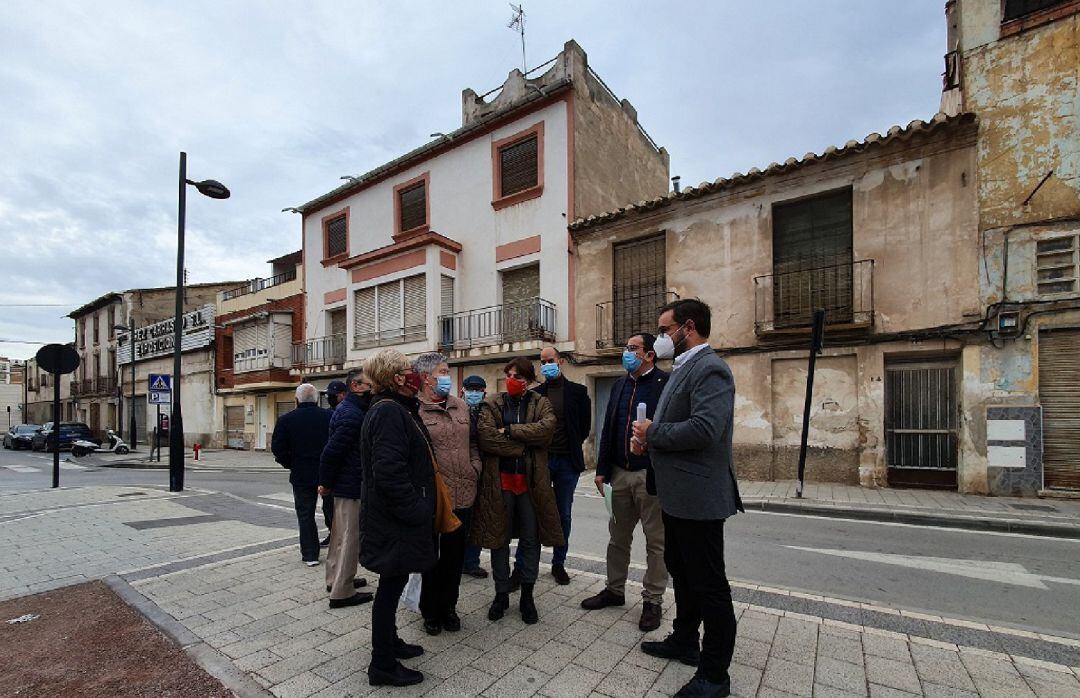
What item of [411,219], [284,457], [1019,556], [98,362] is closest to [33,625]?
[284,457]

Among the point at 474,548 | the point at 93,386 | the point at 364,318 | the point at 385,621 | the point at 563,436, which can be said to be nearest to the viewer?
the point at 385,621

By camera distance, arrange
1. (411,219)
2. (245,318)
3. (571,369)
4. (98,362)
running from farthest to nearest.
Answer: (98,362) → (245,318) → (411,219) → (571,369)

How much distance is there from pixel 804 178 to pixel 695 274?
9.48ft

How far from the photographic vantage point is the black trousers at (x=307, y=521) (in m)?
4.84

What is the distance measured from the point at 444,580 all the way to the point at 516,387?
1387 millimetres

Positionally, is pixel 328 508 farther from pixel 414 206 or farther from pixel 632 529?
pixel 414 206

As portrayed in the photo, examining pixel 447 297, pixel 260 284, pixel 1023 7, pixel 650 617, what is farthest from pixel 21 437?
pixel 1023 7

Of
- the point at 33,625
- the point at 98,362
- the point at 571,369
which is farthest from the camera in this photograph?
the point at 98,362

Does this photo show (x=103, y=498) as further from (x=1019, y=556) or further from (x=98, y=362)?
(x=98, y=362)

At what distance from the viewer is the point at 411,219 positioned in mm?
17688

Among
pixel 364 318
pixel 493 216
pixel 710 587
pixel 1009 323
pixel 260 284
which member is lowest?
pixel 710 587

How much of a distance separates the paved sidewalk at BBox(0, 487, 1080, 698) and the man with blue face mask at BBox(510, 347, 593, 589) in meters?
0.45

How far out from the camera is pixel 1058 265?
27.6ft

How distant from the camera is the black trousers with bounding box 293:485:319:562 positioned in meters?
4.84
